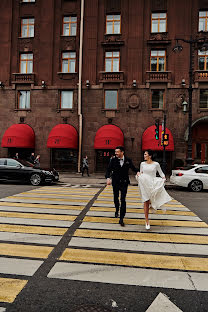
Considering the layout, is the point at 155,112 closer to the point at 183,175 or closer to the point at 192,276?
the point at 183,175

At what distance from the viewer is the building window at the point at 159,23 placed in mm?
21250

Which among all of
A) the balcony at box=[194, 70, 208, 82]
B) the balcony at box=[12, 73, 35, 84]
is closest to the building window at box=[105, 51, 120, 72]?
the balcony at box=[194, 70, 208, 82]

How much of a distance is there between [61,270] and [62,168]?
1881 cm

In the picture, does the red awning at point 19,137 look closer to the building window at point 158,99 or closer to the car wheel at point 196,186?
the building window at point 158,99

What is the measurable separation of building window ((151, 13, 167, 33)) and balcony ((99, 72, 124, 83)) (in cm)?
519

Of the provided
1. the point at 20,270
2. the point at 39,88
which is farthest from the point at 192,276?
the point at 39,88

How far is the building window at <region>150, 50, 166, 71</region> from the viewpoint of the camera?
2111 cm

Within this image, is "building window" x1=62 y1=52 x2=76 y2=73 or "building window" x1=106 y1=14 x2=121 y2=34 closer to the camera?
"building window" x1=106 y1=14 x2=121 y2=34

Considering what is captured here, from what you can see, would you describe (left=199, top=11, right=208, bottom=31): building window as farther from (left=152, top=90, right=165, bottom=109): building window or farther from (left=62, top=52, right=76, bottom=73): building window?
(left=62, top=52, right=76, bottom=73): building window

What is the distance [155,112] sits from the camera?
20859 mm

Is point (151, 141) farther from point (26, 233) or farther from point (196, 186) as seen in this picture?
point (26, 233)

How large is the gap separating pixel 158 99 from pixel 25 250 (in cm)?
1957

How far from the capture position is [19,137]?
20516mm

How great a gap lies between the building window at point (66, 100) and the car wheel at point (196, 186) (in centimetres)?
1380
